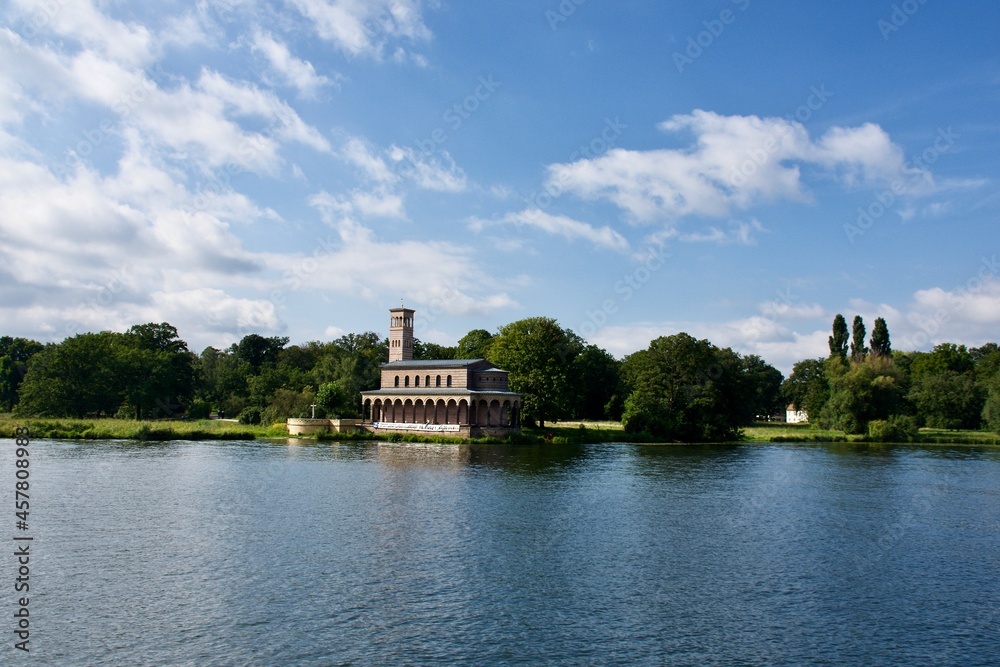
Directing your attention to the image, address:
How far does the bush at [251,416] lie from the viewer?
84.4 metres

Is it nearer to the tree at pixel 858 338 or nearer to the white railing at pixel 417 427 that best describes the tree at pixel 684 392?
the white railing at pixel 417 427

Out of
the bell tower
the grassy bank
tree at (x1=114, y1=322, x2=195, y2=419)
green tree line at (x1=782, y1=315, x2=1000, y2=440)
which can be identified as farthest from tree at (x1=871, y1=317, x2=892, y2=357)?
tree at (x1=114, y1=322, x2=195, y2=419)

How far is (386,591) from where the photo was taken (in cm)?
A: 1914

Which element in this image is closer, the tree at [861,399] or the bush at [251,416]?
the tree at [861,399]

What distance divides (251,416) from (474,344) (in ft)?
109

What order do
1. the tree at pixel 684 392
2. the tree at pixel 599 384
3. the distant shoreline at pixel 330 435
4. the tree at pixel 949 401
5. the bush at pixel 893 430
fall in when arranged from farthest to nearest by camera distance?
the tree at pixel 599 384 < the tree at pixel 949 401 < the bush at pixel 893 430 < the tree at pixel 684 392 < the distant shoreline at pixel 330 435

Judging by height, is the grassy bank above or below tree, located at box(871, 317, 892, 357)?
below

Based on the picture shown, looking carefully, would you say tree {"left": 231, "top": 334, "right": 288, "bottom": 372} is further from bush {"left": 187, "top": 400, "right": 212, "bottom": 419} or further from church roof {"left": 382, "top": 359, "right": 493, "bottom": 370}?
church roof {"left": 382, "top": 359, "right": 493, "bottom": 370}

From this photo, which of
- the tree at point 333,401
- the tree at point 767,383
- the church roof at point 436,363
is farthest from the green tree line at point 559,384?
the tree at point 767,383

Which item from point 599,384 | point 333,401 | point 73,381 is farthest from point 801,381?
point 73,381

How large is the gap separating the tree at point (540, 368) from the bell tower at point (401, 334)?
11243mm

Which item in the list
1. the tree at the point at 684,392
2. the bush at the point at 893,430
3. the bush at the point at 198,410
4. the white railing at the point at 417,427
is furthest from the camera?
the bush at the point at 198,410

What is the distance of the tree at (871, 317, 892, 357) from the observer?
10781 centimetres

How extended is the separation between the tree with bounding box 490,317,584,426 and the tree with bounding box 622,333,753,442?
6957 millimetres
